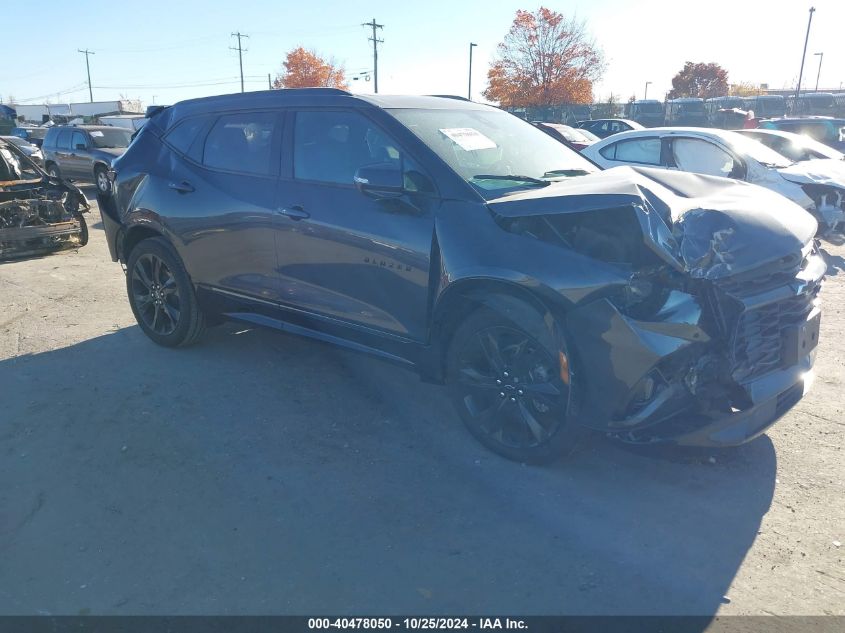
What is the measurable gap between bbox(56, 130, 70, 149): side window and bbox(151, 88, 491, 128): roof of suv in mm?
A: 15151

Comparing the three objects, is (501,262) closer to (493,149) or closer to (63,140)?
(493,149)

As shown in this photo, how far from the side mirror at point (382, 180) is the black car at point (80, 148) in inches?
632

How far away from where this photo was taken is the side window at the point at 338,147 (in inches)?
158

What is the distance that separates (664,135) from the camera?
30.4ft

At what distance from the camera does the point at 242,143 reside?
4.82 m

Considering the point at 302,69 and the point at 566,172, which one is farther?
the point at 302,69

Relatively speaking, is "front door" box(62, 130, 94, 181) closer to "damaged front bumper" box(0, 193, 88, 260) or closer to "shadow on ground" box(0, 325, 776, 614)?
"damaged front bumper" box(0, 193, 88, 260)

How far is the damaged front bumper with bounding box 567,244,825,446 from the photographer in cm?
305

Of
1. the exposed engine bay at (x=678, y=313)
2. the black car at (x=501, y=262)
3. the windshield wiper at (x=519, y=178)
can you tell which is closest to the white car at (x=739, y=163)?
the black car at (x=501, y=262)

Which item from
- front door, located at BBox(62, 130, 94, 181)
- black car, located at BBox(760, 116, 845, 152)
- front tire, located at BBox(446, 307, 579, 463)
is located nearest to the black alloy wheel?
front tire, located at BBox(446, 307, 579, 463)

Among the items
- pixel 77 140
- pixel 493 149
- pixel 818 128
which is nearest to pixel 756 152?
pixel 493 149

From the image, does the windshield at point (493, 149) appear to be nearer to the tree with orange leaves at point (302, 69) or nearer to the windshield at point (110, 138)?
the windshield at point (110, 138)

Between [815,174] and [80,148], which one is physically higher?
[815,174]

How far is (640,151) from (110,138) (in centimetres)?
1498
